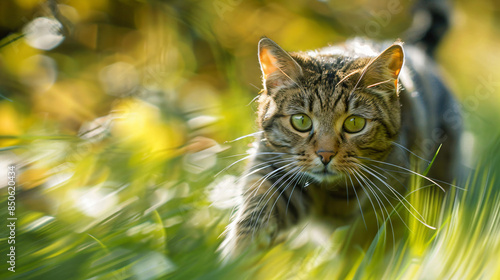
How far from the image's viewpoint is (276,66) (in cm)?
58

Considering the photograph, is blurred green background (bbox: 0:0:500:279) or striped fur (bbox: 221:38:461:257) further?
striped fur (bbox: 221:38:461:257)

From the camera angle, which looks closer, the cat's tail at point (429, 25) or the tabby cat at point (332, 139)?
the tabby cat at point (332, 139)

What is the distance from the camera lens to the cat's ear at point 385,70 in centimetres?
53

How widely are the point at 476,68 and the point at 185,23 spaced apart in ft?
1.97

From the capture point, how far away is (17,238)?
0.29 metres

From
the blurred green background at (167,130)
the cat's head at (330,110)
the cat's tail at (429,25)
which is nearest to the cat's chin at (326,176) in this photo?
the cat's head at (330,110)

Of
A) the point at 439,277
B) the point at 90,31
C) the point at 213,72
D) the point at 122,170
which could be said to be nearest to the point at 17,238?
the point at 122,170

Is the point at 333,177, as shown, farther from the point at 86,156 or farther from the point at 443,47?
the point at 443,47

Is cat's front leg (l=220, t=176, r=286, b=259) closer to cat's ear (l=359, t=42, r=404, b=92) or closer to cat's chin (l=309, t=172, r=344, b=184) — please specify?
cat's chin (l=309, t=172, r=344, b=184)

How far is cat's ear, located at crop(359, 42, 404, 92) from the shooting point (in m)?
0.53

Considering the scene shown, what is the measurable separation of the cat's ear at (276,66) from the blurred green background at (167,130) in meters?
0.12

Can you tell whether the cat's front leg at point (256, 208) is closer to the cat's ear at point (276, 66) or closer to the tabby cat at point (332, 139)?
the tabby cat at point (332, 139)

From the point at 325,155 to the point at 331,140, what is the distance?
21 millimetres

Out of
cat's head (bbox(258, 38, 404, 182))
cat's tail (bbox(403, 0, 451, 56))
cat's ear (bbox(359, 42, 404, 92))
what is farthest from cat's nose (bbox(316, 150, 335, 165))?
cat's tail (bbox(403, 0, 451, 56))
